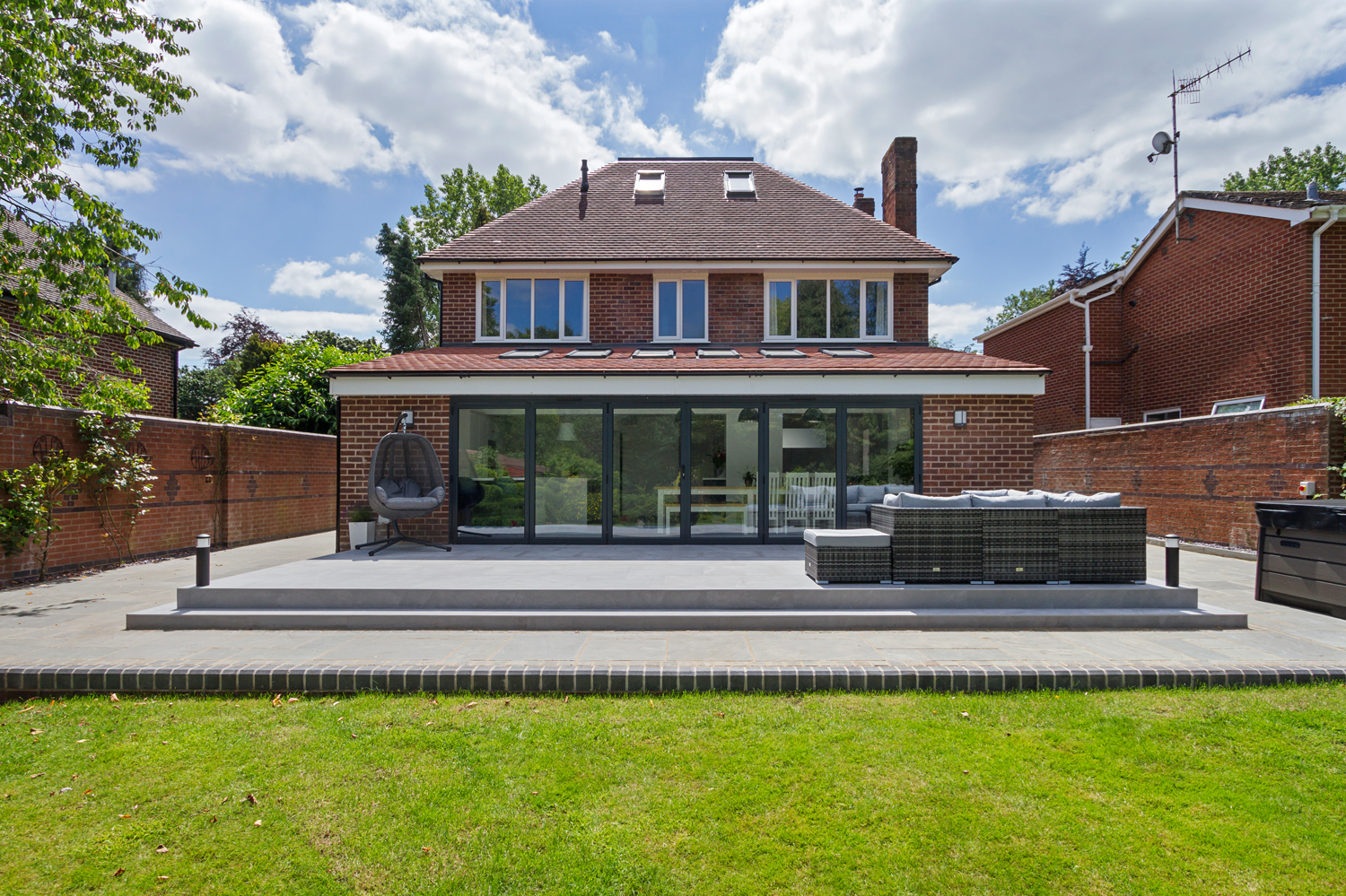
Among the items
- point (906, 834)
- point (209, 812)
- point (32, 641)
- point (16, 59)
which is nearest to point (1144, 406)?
point (906, 834)

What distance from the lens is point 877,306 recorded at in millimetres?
12227

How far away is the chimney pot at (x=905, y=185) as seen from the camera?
15250mm

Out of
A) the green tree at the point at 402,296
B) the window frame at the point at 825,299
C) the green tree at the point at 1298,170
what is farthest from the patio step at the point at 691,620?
the green tree at the point at 1298,170

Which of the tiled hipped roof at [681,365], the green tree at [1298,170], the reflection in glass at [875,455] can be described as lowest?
the reflection in glass at [875,455]

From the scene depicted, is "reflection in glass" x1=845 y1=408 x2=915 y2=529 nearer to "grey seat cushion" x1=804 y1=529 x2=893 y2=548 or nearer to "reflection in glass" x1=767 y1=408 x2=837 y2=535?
"reflection in glass" x1=767 y1=408 x2=837 y2=535

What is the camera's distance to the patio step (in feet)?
18.7

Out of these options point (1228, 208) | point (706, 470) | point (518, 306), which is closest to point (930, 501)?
point (706, 470)

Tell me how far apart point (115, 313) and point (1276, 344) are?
1789 centimetres

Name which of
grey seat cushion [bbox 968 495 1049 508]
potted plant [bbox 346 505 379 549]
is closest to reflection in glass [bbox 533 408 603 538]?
potted plant [bbox 346 505 379 549]

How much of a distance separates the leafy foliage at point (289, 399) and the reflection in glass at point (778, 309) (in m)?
10.1

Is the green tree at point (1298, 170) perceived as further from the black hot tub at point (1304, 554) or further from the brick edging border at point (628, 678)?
the brick edging border at point (628, 678)

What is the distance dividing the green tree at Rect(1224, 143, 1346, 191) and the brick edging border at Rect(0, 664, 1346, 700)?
41.0 m

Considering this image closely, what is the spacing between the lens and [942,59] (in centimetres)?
977

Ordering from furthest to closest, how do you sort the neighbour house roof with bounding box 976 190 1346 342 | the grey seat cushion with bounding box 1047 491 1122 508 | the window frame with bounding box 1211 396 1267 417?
the window frame with bounding box 1211 396 1267 417
the neighbour house roof with bounding box 976 190 1346 342
the grey seat cushion with bounding box 1047 491 1122 508
